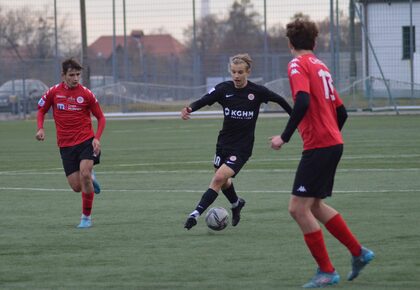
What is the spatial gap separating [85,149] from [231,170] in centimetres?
178

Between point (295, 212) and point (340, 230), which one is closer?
point (295, 212)

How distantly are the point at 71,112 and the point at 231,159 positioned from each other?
6.68 ft

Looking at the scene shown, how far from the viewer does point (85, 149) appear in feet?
35.7

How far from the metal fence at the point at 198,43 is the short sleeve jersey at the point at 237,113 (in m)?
25.7

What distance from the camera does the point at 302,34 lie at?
280 inches

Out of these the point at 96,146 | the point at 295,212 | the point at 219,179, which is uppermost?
the point at 96,146

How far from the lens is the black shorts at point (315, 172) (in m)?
7.01

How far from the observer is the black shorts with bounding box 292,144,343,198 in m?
7.01

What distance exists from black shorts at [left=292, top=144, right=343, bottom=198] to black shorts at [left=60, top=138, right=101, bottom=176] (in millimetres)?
4285

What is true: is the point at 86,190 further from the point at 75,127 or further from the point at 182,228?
the point at 182,228

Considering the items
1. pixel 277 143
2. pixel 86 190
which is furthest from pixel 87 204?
pixel 277 143

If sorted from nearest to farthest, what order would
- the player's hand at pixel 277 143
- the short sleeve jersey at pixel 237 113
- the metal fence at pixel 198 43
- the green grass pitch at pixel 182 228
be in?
the player's hand at pixel 277 143
the green grass pitch at pixel 182 228
the short sleeve jersey at pixel 237 113
the metal fence at pixel 198 43

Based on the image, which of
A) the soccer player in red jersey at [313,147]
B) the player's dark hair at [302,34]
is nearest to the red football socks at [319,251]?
the soccer player in red jersey at [313,147]

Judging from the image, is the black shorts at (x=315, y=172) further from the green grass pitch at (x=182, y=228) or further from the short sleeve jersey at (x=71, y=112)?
the short sleeve jersey at (x=71, y=112)
